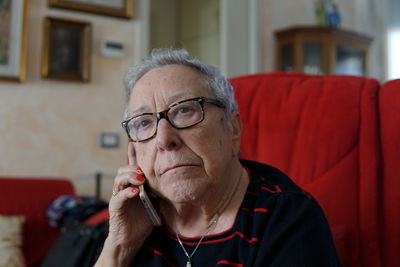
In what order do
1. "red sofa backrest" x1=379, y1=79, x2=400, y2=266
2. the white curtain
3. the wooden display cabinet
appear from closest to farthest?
1. "red sofa backrest" x1=379, y1=79, x2=400, y2=266
2. the wooden display cabinet
3. the white curtain

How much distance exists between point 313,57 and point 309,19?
0.60 meters

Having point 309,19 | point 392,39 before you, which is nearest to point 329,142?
point 309,19

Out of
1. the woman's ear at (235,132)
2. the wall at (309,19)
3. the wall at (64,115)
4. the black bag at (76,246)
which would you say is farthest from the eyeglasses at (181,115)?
the wall at (309,19)

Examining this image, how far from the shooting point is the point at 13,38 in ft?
→ 9.36

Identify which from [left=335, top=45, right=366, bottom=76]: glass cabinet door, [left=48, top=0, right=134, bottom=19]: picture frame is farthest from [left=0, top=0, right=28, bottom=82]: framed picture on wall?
[left=335, top=45, right=366, bottom=76]: glass cabinet door

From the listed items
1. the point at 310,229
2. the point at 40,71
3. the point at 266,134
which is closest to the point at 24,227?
the point at 40,71

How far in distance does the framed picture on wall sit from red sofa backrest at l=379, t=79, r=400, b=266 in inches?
97.6

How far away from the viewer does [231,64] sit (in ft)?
Result: 11.9

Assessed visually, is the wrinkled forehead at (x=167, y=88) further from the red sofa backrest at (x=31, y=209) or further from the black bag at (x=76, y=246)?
the red sofa backrest at (x=31, y=209)

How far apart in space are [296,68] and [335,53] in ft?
1.35

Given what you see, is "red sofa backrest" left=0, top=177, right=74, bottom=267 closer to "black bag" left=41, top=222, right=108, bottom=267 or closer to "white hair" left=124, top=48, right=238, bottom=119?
"black bag" left=41, top=222, right=108, bottom=267

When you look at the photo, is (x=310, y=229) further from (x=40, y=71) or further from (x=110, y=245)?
(x=40, y=71)

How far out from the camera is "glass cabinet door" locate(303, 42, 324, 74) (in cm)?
358

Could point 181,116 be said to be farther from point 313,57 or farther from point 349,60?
point 349,60
